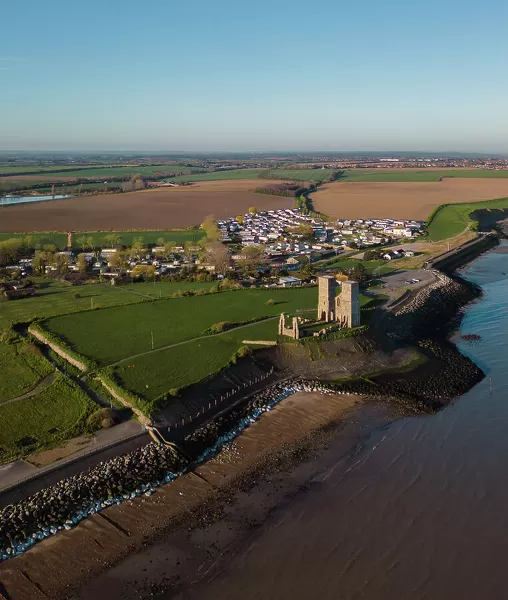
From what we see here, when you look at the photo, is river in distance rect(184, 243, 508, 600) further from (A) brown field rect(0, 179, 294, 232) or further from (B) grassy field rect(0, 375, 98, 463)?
(A) brown field rect(0, 179, 294, 232)

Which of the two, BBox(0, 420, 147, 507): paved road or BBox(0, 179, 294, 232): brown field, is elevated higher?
BBox(0, 420, 147, 507): paved road

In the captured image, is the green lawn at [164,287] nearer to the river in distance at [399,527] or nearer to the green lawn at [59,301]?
the green lawn at [59,301]

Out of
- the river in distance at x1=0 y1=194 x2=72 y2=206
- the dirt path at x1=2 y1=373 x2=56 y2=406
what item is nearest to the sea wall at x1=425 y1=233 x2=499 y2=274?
the dirt path at x1=2 y1=373 x2=56 y2=406

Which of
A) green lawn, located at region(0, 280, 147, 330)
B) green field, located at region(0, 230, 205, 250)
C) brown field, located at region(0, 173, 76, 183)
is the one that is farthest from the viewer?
brown field, located at region(0, 173, 76, 183)

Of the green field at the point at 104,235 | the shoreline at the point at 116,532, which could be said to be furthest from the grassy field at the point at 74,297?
the shoreline at the point at 116,532

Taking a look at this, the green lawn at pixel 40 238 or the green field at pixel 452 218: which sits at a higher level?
the green field at pixel 452 218

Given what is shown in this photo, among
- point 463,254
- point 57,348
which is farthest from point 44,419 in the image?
point 463,254

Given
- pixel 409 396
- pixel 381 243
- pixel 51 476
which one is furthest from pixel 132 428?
pixel 381 243
